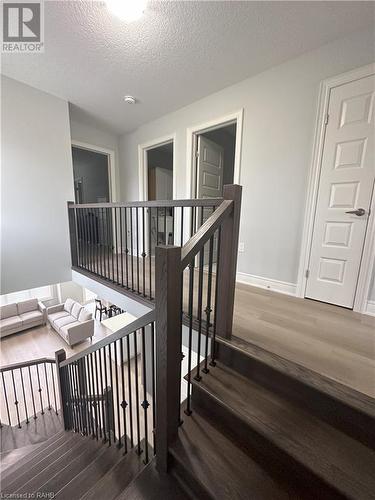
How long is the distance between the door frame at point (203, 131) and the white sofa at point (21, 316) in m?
5.76

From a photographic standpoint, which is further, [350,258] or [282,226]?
[282,226]

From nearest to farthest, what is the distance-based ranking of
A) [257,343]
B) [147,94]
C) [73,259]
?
[257,343] < [147,94] < [73,259]

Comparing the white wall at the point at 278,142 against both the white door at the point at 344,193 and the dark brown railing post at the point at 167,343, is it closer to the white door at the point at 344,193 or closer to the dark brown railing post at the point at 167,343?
the white door at the point at 344,193

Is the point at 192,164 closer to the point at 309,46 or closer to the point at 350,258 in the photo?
the point at 309,46

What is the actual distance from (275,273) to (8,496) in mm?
2877

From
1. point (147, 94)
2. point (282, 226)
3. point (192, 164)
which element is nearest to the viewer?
point (282, 226)

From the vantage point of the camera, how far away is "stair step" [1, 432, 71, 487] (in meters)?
1.73

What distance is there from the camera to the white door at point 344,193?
175 centimetres

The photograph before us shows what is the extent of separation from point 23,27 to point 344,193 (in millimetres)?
3303

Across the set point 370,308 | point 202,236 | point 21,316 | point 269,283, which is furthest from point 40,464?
point 21,316

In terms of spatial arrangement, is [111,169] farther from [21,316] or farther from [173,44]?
[21,316]

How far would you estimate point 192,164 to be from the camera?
3.03m

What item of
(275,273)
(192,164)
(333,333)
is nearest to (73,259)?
(192,164)

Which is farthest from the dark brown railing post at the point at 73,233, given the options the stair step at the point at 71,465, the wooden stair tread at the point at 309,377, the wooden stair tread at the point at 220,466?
the wooden stair tread at the point at 220,466
